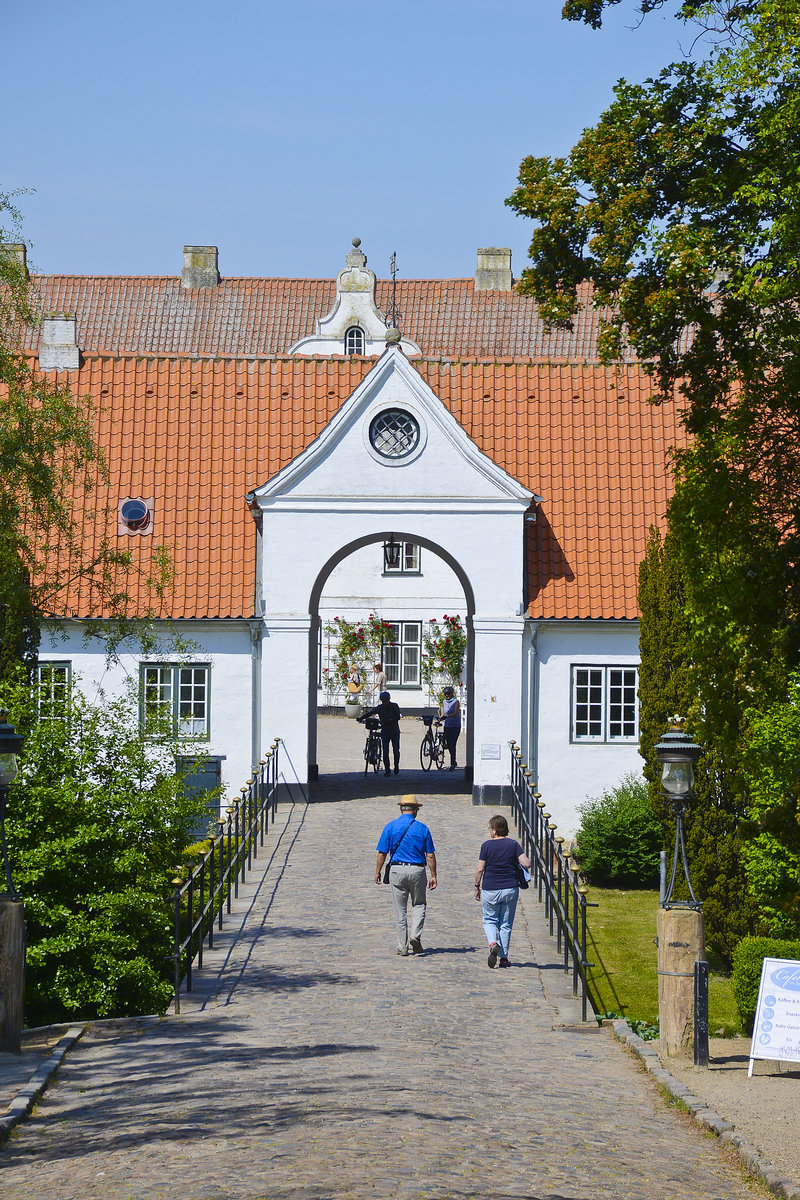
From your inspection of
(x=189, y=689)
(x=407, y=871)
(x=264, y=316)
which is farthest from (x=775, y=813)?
(x=264, y=316)

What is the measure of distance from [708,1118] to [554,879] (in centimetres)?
892

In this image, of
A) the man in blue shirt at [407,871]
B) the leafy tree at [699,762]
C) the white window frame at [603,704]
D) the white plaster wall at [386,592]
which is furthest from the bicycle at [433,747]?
the man in blue shirt at [407,871]

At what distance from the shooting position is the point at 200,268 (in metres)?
53.6

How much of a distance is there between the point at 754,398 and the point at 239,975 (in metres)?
7.61

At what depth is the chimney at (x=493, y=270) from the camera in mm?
53906

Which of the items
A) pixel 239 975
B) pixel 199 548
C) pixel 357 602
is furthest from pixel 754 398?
pixel 357 602

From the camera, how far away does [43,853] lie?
14.3 metres

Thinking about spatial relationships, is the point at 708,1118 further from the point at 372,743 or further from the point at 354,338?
the point at 354,338

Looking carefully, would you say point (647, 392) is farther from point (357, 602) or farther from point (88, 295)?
point (88, 295)

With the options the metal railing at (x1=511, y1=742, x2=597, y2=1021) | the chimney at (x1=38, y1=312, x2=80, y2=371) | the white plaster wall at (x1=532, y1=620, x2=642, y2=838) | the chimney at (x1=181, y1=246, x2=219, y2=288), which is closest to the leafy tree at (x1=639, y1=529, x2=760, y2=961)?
the metal railing at (x1=511, y1=742, x2=597, y2=1021)

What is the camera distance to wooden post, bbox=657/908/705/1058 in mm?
12477

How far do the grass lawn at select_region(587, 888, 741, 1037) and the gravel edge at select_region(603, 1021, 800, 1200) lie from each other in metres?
2.22

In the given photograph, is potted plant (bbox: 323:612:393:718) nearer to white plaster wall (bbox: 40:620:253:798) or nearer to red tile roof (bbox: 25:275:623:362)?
red tile roof (bbox: 25:275:623:362)

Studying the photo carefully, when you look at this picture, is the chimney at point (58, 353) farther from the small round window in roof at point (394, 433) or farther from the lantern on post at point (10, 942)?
the lantern on post at point (10, 942)
